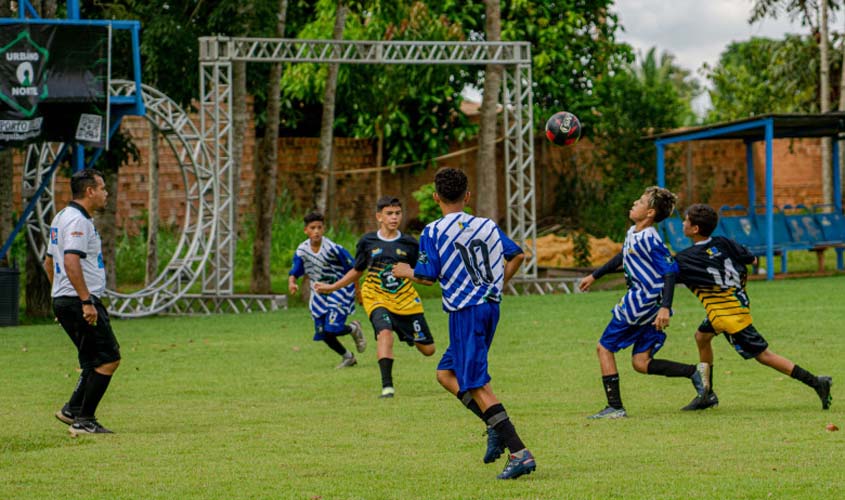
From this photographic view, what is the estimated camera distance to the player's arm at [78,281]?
30.0ft

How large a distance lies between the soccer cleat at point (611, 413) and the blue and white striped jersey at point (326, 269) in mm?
4467

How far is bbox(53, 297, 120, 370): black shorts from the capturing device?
9.40 meters

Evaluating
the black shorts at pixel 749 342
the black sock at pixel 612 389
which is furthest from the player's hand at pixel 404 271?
the black shorts at pixel 749 342

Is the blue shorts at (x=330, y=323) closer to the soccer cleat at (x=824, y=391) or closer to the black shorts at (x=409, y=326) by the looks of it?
the black shorts at (x=409, y=326)

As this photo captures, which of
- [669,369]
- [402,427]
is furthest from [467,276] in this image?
[669,369]

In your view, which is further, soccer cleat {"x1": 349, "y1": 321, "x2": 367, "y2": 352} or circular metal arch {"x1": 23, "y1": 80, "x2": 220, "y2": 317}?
circular metal arch {"x1": 23, "y1": 80, "x2": 220, "y2": 317}

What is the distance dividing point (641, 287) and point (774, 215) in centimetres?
1772

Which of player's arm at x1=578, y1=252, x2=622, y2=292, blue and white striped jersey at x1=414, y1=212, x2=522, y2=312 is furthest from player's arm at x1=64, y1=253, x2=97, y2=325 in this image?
player's arm at x1=578, y1=252, x2=622, y2=292

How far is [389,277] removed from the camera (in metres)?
12.2

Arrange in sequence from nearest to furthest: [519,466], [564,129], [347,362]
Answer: [519,466], [564,129], [347,362]

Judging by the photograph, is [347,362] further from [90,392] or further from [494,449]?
[494,449]

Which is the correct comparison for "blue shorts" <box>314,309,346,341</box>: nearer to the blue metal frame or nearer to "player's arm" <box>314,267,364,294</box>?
"player's arm" <box>314,267,364,294</box>

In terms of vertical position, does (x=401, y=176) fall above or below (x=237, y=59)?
below

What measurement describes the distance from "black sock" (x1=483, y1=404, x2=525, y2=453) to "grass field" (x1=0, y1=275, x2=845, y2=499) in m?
0.20
